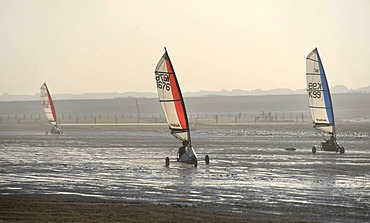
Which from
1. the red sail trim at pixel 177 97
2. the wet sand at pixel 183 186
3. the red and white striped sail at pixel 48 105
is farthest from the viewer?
the red and white striped sail at pixel 48 105

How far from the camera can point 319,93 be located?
52.7 metres

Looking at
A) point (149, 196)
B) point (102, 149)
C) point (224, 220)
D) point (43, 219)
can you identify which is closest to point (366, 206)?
point (224, 220)

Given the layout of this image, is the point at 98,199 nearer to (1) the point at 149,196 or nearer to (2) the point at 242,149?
(1) the point at 149,196

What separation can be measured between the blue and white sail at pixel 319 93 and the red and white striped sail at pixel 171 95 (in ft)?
40.4

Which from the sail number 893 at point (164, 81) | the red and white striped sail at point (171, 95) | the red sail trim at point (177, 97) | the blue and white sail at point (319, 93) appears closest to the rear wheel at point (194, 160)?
the red and white striped sail at point (171, 95)

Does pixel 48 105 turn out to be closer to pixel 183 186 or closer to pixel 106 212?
pixel 183 186

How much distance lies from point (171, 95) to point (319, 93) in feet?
43.5

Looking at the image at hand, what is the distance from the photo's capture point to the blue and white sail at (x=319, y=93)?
170ft

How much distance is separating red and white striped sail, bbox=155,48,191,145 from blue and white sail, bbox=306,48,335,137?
1233cm

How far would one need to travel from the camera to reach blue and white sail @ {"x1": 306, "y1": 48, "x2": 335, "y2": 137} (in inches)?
2042

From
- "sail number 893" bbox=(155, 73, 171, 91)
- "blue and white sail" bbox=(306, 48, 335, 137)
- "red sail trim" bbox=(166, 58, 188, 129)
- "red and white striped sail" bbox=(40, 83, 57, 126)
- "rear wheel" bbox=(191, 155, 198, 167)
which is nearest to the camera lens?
"rear wheel" bbox=(191, 155, 198, 167)

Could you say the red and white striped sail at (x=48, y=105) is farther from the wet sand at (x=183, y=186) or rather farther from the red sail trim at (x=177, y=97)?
the red sail trim at (x=177, y=97)

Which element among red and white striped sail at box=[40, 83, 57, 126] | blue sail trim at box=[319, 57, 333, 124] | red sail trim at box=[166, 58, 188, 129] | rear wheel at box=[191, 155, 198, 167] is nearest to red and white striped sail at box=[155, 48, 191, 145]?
red sail trim at box=[166, 58, 188, 129]

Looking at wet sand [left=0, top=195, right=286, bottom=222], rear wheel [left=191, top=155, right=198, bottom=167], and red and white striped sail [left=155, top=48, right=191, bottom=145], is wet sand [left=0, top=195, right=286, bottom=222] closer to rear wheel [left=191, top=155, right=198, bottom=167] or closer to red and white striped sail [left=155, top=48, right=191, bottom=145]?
rear wheel [left=191, top=155, right=198, bottom=167]
